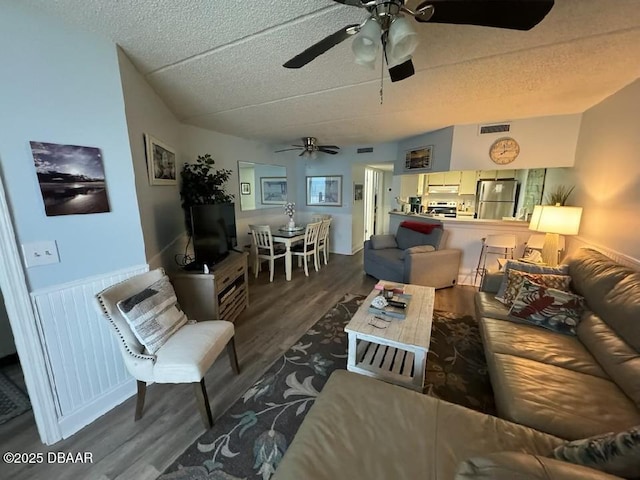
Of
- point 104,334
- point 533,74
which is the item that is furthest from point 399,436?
point 533,74

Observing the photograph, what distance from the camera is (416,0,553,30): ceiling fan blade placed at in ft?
3.25

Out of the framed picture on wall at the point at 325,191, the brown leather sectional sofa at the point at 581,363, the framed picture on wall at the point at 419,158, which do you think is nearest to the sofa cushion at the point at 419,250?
the framed picture on wall at the point at 419,158

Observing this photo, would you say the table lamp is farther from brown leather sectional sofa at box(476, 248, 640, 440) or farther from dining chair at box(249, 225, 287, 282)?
dining chair at box(249, 225, 287, 282)

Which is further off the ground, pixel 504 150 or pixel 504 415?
pixel 504 150

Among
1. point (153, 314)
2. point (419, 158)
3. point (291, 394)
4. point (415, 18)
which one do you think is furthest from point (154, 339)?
point (419, 158)

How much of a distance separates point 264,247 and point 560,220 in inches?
150

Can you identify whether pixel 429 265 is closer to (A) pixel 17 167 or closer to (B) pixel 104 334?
(B) pixel 104 334

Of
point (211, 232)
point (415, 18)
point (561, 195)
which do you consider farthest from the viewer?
point (561, 195)

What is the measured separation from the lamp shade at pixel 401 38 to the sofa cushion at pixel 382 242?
3294mm

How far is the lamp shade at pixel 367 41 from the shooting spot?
1.18 m

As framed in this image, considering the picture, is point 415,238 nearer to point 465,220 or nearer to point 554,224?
point 465,220

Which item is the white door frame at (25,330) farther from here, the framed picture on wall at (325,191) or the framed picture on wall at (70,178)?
the framed picture on wall at (325,191)

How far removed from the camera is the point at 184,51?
178cm

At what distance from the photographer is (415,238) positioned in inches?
162
